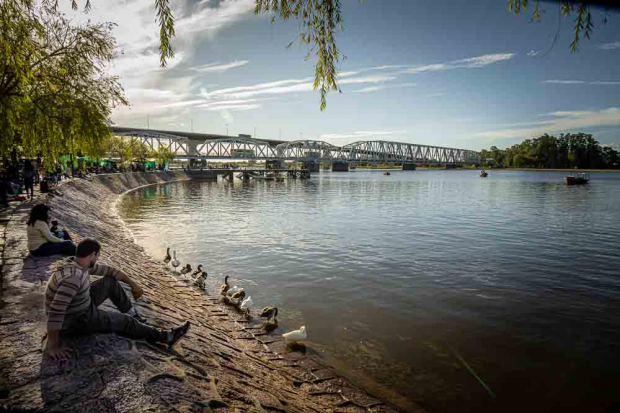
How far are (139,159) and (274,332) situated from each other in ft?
329

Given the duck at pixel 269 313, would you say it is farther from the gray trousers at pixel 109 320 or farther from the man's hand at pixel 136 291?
the man's hand at pixel 136 291

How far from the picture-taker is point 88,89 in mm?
13891

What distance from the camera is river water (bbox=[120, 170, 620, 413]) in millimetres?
6895

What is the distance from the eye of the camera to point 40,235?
8.18 metres

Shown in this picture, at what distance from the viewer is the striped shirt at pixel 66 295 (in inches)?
163

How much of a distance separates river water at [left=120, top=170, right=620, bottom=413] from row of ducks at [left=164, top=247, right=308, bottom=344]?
13.5 inches

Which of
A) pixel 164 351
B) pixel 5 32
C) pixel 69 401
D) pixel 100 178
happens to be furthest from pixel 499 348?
pixel 100 178

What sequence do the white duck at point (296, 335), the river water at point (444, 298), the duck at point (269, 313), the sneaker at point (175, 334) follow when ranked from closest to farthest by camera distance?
the sneaker at point (175, 334), the river water at point (444, 298), the white duck at point (296, 335), the duck at point (269, 313)

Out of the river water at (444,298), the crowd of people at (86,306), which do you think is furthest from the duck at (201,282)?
the crowd of people at (86,306)

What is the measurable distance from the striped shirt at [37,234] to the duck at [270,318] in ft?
19.5

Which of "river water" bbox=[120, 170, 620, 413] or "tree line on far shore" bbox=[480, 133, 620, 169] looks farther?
"tree line on far shore" bbox=[480, 133, 620, 169]

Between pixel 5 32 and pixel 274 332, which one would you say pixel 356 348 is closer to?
pixel 274 332

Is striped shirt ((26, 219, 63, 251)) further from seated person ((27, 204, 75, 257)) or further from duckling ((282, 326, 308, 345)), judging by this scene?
duckling ((282, 326, 308, 345))

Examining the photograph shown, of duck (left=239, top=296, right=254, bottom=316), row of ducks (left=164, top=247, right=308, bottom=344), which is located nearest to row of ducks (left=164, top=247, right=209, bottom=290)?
row of ducks (left=164, top=247, right=308, bottom=344)
